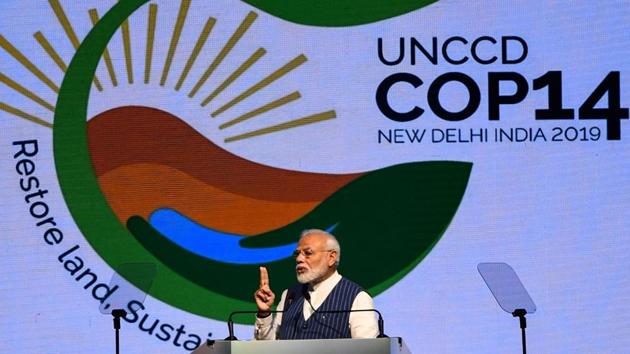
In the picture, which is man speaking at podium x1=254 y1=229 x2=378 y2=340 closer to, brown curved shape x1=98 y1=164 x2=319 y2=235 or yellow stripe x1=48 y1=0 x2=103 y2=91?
brown curved shape x1=98 y1=164 x2=319 y2=235

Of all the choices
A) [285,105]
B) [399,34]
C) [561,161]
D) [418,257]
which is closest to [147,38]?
[285,105]

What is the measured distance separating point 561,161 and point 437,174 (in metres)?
0.56

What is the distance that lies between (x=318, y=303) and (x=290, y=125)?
4.39ft

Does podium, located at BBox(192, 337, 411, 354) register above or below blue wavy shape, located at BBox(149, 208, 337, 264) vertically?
below

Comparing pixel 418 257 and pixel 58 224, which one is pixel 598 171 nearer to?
pixel 418 257

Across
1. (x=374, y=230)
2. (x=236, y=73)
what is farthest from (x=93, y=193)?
(x=374, y=230)

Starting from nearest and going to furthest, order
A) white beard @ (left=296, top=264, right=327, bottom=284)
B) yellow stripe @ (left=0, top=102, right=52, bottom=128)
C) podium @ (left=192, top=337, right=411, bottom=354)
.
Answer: podium @ (left=192, top=337, right=411, bottom=354) < white beard @ (left=296, top=264, right=327, bottom=284) < yellow stripe @ (left=0, top=102, right=52, bottom=128)

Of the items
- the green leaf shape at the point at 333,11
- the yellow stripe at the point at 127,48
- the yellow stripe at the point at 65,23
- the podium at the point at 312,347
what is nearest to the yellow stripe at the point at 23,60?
the yellow stripe at the point at 65,23

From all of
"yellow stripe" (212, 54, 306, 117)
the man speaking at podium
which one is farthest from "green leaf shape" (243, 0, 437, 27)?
the man speaking at podium

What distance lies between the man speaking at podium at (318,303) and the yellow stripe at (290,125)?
1.16 metres

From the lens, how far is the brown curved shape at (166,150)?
6203 mm

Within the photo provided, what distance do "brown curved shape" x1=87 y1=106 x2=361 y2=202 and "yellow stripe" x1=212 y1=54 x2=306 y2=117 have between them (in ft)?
0.57

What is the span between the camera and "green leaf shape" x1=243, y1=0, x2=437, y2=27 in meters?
6.24

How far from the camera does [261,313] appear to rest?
16.0 ft
